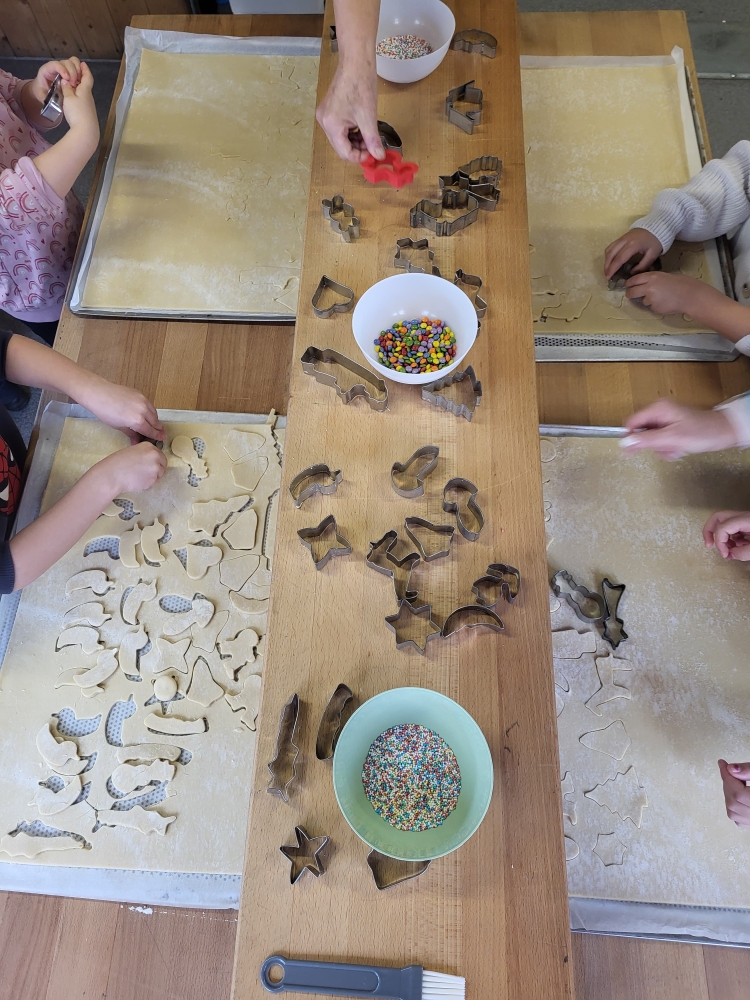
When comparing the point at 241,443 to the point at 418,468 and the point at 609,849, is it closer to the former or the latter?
the point at 418,468

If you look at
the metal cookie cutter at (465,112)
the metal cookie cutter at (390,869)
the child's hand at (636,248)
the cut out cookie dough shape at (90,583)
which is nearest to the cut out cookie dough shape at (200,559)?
the cut out cookie dough shape at (90,583)

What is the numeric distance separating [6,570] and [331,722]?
57cm

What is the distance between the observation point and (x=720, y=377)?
1.19 metres

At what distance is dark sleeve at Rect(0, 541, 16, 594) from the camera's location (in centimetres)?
95

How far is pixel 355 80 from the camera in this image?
0.88 m

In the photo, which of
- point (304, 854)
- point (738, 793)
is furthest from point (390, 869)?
point (738, 793)

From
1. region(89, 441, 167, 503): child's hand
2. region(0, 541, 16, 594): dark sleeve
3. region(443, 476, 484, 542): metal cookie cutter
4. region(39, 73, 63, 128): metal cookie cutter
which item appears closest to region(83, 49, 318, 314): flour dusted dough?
region(39, 73, 63, 128): metal cookie cutter

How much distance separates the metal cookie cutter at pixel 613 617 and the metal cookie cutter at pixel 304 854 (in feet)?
1.84

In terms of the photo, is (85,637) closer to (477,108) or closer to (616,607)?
(616,607)

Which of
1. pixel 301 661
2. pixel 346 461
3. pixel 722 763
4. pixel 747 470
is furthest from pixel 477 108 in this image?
pixel 722 763

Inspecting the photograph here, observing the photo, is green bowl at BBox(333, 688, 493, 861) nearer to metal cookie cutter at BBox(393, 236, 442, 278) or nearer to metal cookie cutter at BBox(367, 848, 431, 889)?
metal cookie cutter at BBox(367, 848, 431, 889)

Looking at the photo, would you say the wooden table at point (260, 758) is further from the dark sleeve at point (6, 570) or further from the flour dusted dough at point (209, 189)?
the dark sleeve at point (6, 570)

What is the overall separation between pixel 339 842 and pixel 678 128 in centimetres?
150

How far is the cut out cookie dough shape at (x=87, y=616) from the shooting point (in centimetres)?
105
